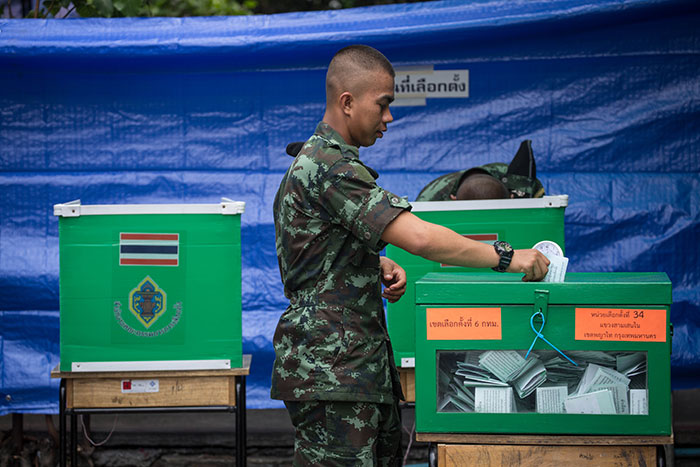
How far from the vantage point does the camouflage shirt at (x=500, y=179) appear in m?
3.12

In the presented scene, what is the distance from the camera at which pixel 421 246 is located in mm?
1957

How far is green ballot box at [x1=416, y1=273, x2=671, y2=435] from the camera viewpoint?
79.4 inches

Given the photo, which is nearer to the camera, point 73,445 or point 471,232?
point 471,232

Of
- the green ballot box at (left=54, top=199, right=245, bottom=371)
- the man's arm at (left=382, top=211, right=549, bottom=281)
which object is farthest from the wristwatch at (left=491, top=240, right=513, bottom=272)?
the green ballot box at (left=54, top=199, right=245, bottom=371)

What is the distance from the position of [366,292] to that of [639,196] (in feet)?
6.11

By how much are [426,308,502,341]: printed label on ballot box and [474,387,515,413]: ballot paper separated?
0.49 feet

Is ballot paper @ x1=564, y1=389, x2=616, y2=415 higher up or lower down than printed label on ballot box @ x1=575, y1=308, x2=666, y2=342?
lower down

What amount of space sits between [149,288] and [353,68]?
45.7 inches

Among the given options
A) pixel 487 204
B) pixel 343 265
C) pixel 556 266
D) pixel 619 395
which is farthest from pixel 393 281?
pixel 619 395

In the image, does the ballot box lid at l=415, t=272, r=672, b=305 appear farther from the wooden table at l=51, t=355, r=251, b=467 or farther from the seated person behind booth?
the wooden table at l=51, t=355, r=251, b=467

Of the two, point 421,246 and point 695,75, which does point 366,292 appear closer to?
point 421,246

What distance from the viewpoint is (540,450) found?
2.12 m

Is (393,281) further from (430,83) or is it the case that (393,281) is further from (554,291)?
(430,83)

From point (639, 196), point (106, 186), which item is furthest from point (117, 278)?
point (639, 196)
